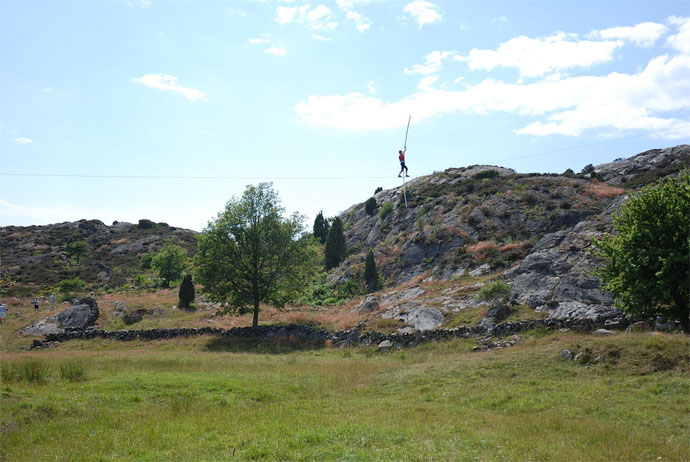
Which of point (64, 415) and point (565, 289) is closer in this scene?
point (64, 415)

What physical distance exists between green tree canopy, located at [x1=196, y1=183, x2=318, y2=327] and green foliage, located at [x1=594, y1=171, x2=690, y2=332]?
25.9 metres

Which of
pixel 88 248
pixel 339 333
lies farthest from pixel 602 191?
pixel 88 248

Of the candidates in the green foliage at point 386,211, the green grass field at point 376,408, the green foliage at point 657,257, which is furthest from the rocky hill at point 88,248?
the green foliage at point 657,257

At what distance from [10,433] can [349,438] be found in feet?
27.2

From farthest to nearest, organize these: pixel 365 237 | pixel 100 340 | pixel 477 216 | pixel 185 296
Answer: pixel 365 237, pixel 477 216, pixel 185 296, pixel 100 340

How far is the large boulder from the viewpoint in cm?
4066

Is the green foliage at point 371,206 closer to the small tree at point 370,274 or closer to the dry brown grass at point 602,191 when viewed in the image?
the small tree at point 370,274

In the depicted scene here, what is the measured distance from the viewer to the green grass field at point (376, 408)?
380 inches

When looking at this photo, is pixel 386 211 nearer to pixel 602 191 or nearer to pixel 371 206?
pixel 371 206

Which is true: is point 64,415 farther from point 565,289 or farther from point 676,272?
point 565,289

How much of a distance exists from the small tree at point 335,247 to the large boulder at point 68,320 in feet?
114

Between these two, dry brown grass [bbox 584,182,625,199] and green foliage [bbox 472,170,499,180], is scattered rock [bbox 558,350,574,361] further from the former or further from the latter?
green foliage [bbox 472,170,499,180]

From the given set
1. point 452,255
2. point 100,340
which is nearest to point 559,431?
point 100,340

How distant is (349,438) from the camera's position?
10.6 m
